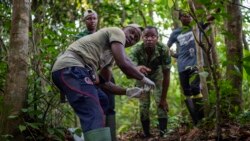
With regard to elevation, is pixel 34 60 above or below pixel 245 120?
above

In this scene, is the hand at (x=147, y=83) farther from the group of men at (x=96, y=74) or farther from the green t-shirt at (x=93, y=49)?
the green t-shirt at (x=93, y=49)

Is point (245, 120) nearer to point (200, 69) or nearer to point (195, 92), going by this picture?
point (200, 69)

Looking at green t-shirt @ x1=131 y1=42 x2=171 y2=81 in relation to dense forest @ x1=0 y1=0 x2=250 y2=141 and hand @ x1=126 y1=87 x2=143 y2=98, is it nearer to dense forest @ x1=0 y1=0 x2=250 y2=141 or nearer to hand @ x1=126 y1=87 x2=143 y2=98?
dense forest @ x1=0 y1=0 x2=250 y2=141

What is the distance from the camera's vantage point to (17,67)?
429cm

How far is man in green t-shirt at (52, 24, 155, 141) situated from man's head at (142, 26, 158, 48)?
5.46ft

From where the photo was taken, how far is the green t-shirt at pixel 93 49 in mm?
3598

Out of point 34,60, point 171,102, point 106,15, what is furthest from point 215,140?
point 171,102

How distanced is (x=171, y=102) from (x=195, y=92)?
7.14 m

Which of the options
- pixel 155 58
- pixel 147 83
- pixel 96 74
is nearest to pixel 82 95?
pixel 96 74

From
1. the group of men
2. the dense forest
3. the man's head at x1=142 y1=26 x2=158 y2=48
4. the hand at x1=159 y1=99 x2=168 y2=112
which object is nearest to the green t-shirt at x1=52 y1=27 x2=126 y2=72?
the group of men

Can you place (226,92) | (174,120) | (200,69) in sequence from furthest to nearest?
(174,120) < (200,69) < (226,92)

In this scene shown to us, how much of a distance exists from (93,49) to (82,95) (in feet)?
1.77

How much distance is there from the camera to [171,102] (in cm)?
1305

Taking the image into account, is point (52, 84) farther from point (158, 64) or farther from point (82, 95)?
point (158, 64)
